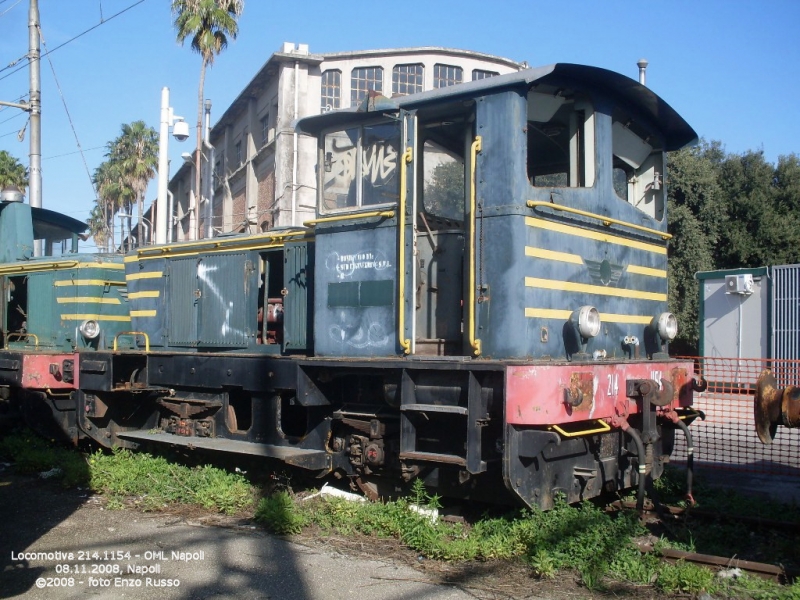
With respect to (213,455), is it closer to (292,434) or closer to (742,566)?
(292,434)

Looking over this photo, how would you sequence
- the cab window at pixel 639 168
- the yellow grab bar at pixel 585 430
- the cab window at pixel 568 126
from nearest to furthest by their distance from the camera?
the yellow grab bar at pixel 585 430
the cab window at pixel 568 126
the cab window at pixel 639 168

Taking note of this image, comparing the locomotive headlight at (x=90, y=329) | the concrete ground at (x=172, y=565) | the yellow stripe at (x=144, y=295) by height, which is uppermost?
the yellow stripe at (x=144, y=295)

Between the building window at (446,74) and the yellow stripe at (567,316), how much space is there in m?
27.9

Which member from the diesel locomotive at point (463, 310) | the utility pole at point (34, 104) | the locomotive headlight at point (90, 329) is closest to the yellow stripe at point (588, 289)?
the diesel locomotive at point (463, 310)

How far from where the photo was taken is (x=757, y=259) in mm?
27797

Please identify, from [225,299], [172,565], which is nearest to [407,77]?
[225,299]

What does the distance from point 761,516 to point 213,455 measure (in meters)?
5.54

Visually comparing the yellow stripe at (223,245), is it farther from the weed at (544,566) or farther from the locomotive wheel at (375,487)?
the weed at (544,566)

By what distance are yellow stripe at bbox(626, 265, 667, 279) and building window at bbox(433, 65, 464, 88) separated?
27.5 metres

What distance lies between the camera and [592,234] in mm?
6711

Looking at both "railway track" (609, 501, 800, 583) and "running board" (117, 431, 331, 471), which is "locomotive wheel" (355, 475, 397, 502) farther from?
"railway track" (609, 501, 800, 583)

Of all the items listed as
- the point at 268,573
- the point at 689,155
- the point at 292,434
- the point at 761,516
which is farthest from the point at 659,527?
the point at 689,155

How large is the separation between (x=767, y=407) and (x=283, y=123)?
2687 centimetres

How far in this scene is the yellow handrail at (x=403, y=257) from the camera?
6.42 metres
